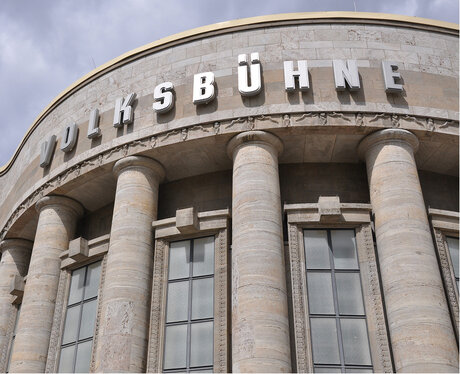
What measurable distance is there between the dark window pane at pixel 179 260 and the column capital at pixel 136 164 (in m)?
3.35

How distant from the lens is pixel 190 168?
24297 mm

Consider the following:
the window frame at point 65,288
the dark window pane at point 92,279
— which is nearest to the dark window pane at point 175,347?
the window frame at point 65,288

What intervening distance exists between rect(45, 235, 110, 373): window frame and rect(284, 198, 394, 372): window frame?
7459 mm

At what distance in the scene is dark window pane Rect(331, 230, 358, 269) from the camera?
20.9 m

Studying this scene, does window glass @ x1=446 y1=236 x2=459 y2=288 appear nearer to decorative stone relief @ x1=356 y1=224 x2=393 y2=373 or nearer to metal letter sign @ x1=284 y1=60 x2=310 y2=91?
decorative stone relief @ x1=356 y1=224 x2=393 y2=373

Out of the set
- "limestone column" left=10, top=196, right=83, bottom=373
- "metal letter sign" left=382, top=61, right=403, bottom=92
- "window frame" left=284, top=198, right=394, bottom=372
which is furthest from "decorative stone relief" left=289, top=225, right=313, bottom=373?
"limestone column" left=10, top=196, right=83, bottom=373

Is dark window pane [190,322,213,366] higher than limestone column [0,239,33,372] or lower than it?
lower

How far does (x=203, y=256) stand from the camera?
2189 centimetres

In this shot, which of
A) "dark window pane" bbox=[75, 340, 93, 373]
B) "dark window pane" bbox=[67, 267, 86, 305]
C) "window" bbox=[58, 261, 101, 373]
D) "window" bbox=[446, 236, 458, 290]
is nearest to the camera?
"window" bbox=[446, 236, 458, 290]

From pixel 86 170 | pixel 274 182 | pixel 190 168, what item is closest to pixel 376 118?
pixel 274 182

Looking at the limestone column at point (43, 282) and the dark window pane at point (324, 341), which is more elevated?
the limestone column at point (43, 282)

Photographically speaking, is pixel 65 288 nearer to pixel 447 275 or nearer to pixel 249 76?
pixel 249 76

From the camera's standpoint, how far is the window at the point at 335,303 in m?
19.0

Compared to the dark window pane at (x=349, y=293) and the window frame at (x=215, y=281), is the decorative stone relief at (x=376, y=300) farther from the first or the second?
the window frame at (x=215, y=281)
